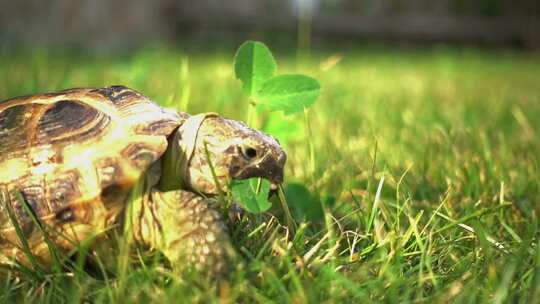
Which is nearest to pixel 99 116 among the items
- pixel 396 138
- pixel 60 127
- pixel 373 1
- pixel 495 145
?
pixel 60 127

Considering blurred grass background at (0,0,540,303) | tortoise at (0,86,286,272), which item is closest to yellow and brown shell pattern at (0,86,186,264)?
tortoise at (0,86,286,272)

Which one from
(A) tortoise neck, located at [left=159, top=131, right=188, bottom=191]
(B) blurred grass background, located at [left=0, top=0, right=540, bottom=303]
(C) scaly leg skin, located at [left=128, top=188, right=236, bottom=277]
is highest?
(A) tortoise neck, located at [left=159, top=131, right=188, bottom=191]

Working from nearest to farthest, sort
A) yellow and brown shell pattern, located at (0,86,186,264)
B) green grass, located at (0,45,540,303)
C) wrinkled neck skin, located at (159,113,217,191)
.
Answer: green grass, located at (0,45,540,303)
yellow and brown shell pattern, located at (0,86,186,264)
wrinkled neck skin, located at (159,113,217,191)

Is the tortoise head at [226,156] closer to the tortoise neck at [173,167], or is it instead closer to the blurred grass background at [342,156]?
the tortoise neck at [173,167]

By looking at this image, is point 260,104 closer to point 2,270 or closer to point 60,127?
point 60,127

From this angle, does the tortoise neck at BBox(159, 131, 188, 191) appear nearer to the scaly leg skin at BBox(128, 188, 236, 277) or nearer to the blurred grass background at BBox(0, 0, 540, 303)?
the scaly leg skin at BBox(128, 188, 236, 277)

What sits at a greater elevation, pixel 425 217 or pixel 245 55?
pixel 245 55

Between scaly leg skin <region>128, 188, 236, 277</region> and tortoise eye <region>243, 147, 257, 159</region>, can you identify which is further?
tortoise eye <region>243, 147, 257, 159</region>

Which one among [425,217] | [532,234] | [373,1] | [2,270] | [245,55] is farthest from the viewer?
[373,1]
